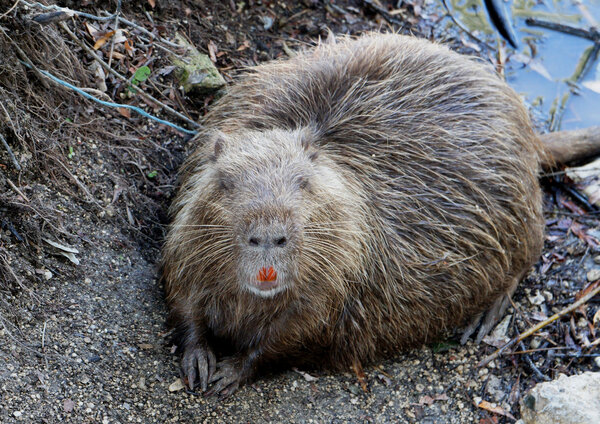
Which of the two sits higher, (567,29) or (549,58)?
(567,29)

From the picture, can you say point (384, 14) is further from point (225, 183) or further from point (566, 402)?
point (566, 402)

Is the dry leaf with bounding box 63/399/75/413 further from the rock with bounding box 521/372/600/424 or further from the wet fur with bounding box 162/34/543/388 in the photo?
the rock with bounding box 521/372/600/424

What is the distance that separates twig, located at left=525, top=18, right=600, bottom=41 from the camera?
751 cm

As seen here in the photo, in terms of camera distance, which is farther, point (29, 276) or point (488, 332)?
point (488, 332)

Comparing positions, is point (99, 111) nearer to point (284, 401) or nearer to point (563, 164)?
point (284, 401)

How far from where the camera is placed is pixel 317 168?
3.92 meters

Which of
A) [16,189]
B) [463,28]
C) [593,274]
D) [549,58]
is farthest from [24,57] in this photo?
[549,58]

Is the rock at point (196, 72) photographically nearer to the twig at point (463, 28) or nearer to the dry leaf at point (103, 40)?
the dry leaf at point (103, 40)

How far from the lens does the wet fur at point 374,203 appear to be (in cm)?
401

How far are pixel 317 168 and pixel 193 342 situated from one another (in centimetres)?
128

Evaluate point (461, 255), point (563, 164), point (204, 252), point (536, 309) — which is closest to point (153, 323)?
point (204, 252)

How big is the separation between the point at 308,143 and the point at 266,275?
0.94 m

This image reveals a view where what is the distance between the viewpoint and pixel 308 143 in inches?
158

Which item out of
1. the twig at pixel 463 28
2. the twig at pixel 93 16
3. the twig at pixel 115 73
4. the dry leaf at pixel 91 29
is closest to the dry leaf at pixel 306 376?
the twig at pixel 115 73
